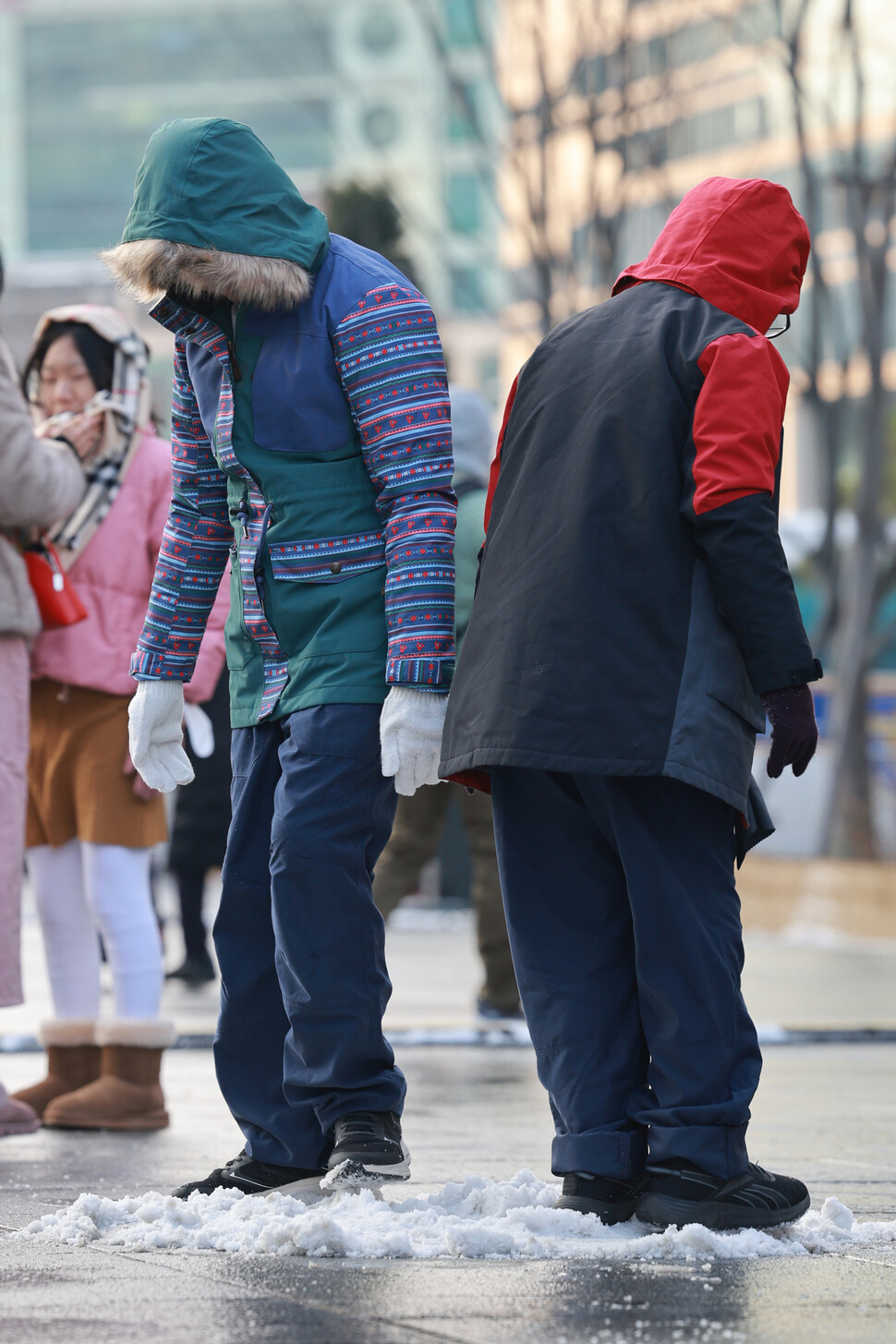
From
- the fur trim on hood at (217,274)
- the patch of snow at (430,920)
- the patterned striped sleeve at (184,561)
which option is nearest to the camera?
the fur trim on hood at (217,274)

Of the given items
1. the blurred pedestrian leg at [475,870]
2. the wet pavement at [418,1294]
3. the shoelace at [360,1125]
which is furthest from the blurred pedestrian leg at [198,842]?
the shoelace at [360,1125]

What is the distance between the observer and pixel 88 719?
4.77m

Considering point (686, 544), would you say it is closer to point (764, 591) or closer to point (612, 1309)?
point (764, 591)

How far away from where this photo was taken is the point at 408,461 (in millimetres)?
3318

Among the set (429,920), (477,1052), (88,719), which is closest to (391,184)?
(429,920)

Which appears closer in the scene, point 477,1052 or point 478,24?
point 477,1052

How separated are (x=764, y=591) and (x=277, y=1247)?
121 centimetres

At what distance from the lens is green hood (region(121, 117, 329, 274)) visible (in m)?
3.36

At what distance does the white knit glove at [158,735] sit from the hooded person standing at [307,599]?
0.81 ft

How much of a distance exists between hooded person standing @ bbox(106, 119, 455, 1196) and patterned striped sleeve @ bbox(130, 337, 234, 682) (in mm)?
163

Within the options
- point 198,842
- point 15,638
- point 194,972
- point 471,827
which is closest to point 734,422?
point 15,638

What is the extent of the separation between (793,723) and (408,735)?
1.99 ft

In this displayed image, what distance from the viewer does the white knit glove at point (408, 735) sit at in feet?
10.6

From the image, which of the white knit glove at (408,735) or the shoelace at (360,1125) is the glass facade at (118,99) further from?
the shoelace at (360,1125)
